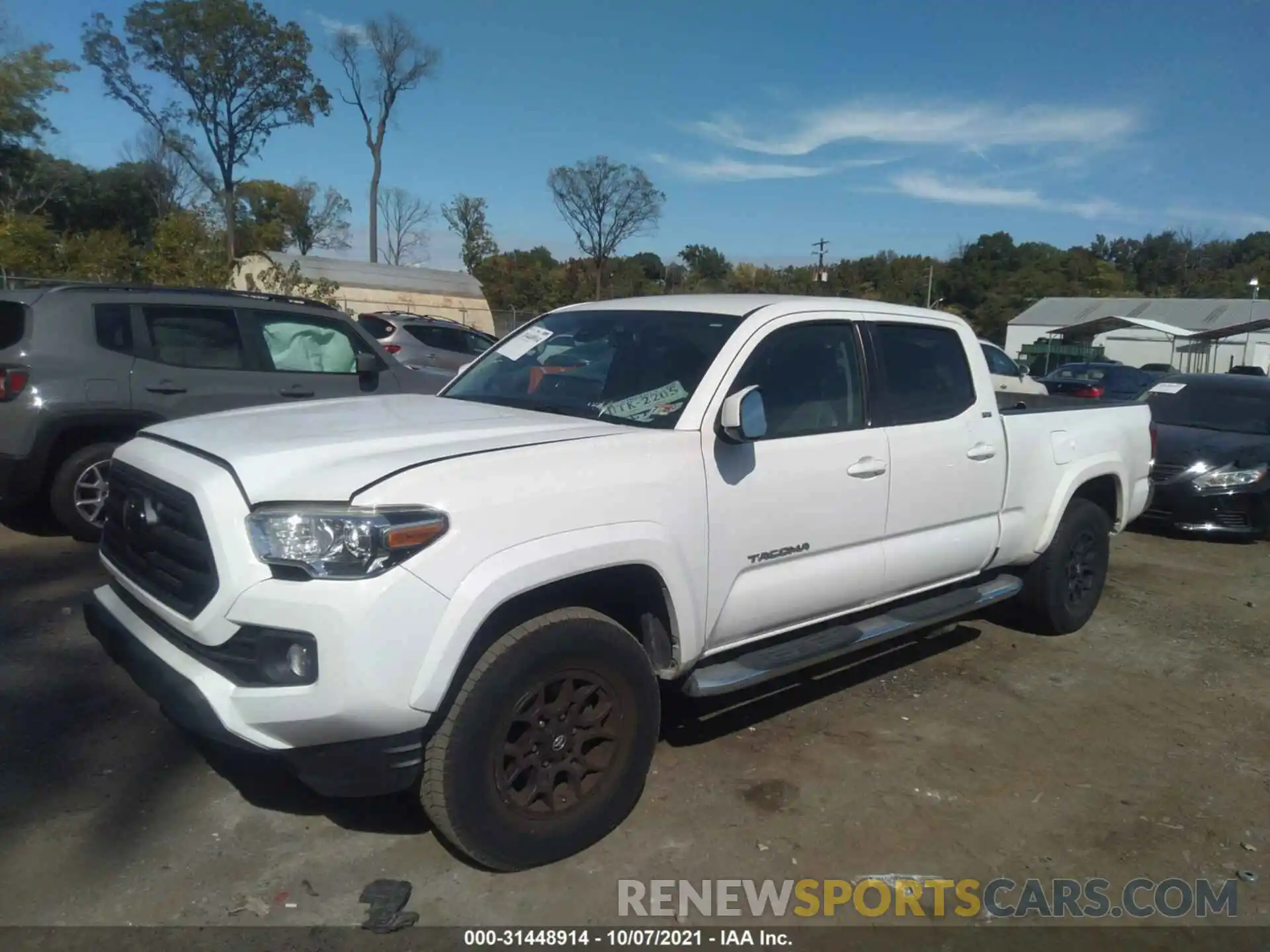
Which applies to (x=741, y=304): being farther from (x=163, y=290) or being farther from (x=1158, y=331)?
(x=1158, y=331)

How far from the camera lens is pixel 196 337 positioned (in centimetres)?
695

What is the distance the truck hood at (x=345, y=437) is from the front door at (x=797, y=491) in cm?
54

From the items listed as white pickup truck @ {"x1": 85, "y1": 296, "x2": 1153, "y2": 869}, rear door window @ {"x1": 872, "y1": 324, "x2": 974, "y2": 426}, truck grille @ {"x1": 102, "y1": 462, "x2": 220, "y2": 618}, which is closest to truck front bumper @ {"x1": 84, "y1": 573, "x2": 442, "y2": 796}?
white pickup truck @ {"x1": 85, "y1": 296, "x2": 1153, "y2": 869}

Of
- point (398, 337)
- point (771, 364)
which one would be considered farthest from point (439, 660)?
point (398, 337)

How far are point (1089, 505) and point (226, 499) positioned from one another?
4.74 m

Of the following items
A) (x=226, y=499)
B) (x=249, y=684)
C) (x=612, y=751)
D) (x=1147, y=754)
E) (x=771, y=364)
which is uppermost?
(x=771, y=364)

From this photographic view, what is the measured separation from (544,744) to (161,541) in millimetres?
1385

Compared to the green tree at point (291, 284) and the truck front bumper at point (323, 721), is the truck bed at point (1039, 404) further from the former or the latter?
the green tree at point (291, 284)

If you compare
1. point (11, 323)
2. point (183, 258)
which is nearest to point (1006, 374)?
point (11, 323)

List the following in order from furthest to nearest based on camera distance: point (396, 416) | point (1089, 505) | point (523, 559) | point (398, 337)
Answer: point (398, 337) → point (1089, 505) → point (396, 416) → point (523, 559)

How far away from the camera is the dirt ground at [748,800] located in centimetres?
300

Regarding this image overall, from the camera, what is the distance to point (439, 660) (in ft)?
8.77

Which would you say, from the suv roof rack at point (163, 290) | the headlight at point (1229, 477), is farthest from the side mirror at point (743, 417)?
the headlight at point (1229, 477)

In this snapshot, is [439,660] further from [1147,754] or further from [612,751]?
[1147,754]
